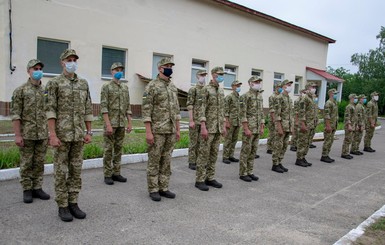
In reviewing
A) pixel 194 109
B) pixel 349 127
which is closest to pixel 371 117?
pixel 349 127

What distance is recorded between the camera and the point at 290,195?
5.77 metres

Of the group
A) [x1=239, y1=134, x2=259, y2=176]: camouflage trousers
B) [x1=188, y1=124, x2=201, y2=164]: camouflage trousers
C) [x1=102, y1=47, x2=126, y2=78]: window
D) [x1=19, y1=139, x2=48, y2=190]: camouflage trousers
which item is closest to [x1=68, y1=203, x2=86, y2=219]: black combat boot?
[x1=19, y1=139, x2=48, y2=190]: camouflage trousers

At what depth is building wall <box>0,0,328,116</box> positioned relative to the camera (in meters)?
11.9

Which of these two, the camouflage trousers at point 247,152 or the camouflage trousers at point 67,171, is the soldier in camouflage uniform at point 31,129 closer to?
the camouflage trousers at point 67,171

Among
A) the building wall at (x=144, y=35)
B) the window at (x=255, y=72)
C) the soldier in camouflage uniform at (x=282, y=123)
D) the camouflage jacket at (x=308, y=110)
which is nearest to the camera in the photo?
the soldier in camouflage uniform at (x=282, y=123)

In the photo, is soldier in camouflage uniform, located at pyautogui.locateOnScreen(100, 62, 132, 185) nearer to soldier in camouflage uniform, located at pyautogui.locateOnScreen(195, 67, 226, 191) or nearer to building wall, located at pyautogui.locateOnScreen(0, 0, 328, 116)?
soldier in camouflage uniform, located at pyautogui.locateOnScreen(195, 67, 226, 191)

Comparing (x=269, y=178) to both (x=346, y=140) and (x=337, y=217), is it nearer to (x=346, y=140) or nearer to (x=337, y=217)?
(x=337, y=217)

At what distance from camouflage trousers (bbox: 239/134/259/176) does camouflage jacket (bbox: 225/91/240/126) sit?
1.67 m

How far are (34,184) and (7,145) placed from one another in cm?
324

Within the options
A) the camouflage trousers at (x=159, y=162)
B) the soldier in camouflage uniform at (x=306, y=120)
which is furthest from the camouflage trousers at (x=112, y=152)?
the soldier in camouflage uniform at (x=306, y=120)

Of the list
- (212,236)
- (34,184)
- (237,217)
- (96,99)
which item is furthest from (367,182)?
(96,99)

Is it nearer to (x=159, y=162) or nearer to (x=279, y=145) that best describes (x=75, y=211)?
(x=159, y=162)

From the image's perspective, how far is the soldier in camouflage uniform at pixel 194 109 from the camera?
6.03 m

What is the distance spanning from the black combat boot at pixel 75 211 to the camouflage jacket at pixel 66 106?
83 cm
